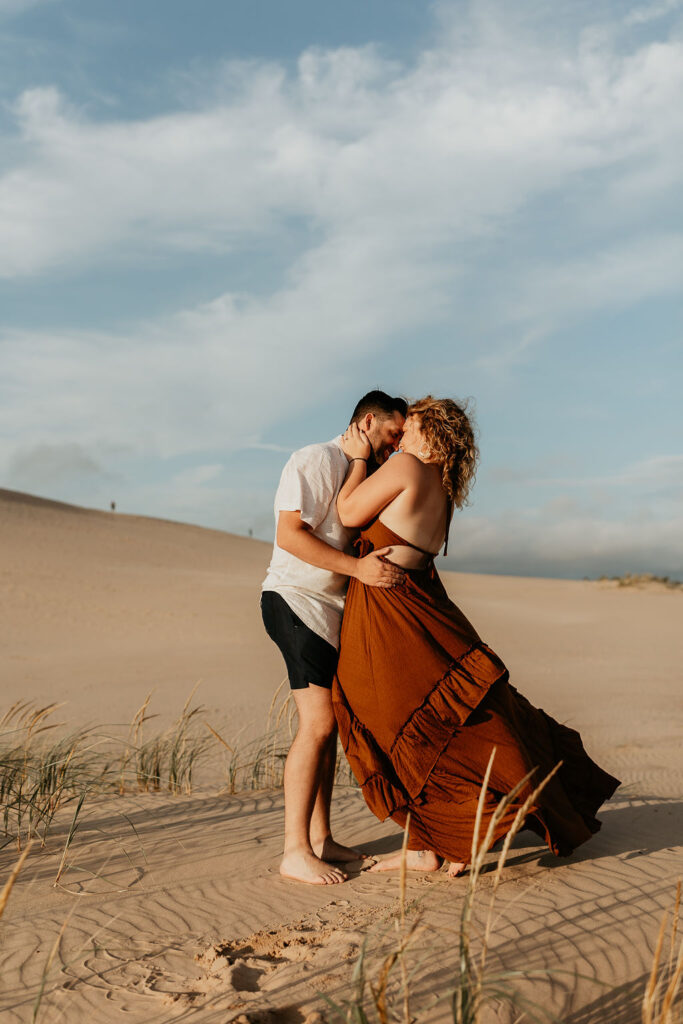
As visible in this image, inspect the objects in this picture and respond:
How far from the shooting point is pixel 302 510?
380 cm

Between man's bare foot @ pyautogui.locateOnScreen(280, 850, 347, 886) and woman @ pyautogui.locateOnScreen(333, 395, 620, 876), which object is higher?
woman @ pyautogui.locateOnScreen(333, 395, 620, 876)

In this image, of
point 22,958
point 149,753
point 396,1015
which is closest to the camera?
point 396,1015

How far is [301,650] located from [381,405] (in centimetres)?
118

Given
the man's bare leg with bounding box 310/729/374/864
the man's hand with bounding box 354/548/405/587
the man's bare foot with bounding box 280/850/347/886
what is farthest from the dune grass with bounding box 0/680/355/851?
the man's hand with bounding box 354/548/405/587

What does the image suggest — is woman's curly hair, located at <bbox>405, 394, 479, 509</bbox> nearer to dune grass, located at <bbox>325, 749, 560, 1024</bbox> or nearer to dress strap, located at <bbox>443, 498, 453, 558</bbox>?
dress strap, located at <bbox>443, 498, 453, 558</bbox>

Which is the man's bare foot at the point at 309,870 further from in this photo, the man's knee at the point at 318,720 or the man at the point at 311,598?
the man's knee at the point at 318,720

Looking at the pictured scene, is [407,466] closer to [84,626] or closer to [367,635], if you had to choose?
[367,635]

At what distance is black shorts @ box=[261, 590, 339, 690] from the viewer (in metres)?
3.83

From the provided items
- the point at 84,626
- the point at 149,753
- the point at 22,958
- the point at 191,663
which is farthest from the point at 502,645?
the point at 22,958

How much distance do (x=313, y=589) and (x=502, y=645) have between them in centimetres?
1192

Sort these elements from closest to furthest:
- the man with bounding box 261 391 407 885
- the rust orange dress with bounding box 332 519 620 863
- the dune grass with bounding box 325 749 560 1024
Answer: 1. the dune grass with bounding box 325 749 560 1024
2. the rust orange dress with bounding box 332 519 620 863
3. the man with bounding box 261 391 407 885

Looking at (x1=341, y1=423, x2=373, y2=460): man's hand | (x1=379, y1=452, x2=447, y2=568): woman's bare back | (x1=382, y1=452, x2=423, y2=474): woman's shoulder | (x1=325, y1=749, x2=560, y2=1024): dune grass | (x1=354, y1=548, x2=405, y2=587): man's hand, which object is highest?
(x1=341, y1=423, x2=373, y2=460): man's hand

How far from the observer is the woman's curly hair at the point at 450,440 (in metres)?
3.74

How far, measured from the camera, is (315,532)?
3.92 metres
